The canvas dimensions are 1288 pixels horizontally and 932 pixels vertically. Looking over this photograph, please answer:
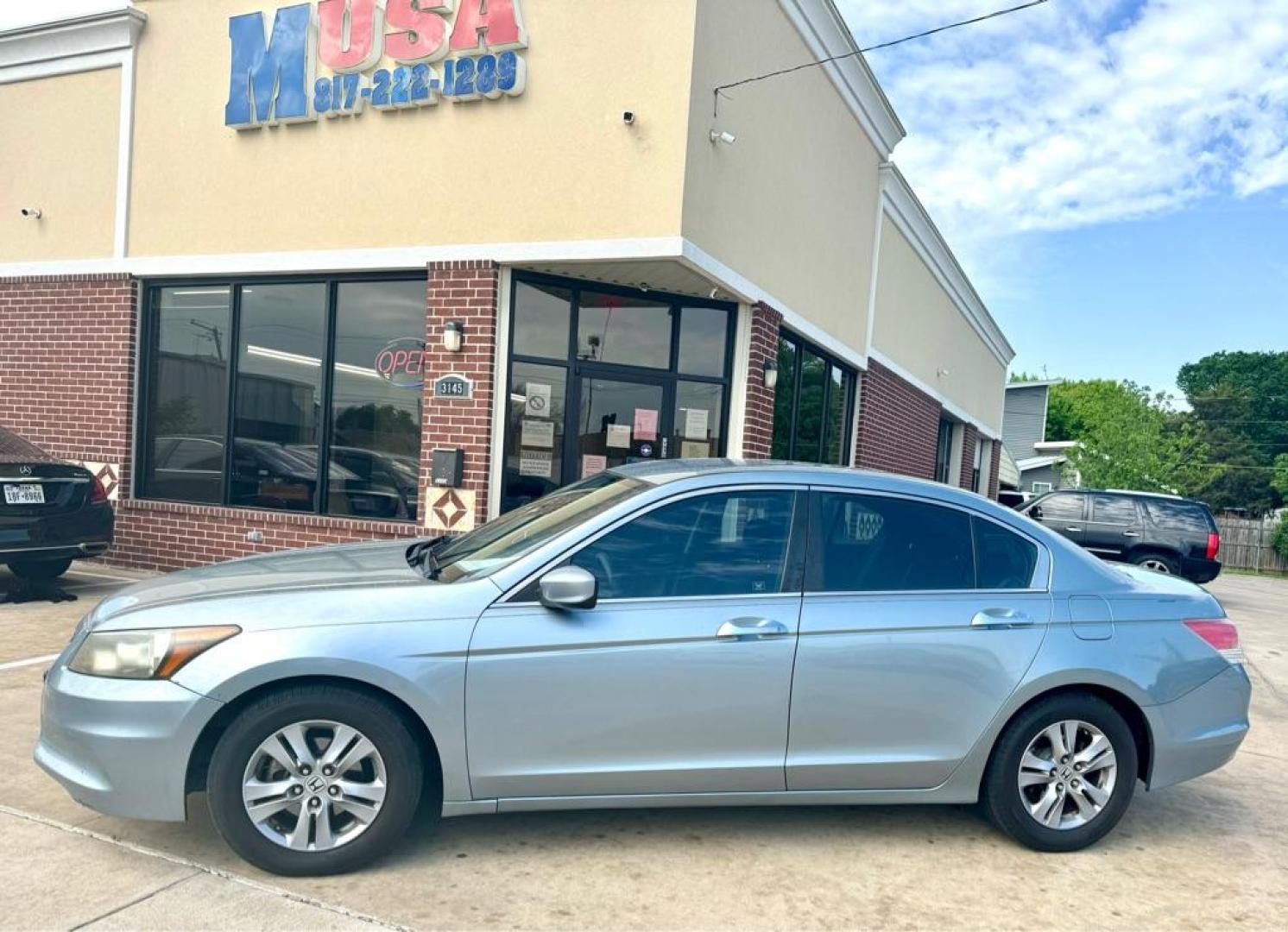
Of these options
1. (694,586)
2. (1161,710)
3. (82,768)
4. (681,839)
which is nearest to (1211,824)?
(1161,710)

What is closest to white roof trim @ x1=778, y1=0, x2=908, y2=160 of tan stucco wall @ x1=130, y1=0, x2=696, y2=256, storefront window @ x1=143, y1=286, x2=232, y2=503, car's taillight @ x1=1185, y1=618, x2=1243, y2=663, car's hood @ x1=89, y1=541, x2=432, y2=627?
tan stucco wall @ x1=130, y1=0, x2=696, y2=256

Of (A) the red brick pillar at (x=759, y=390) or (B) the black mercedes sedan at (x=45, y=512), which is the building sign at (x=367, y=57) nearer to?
(A) the red brick pillar at (x=759, y=390)

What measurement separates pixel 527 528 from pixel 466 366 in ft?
14.1

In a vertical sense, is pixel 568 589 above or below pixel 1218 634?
above

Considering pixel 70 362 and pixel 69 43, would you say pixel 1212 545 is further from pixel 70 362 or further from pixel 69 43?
pixel 69 43

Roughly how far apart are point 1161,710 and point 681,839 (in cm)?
210

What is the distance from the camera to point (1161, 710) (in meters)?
3.74

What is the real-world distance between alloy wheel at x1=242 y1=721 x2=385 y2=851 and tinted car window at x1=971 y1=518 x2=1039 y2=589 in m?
2.54

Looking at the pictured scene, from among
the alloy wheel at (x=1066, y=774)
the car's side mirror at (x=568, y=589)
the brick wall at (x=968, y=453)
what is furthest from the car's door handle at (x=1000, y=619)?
the brick wall at (x=968, y=453)

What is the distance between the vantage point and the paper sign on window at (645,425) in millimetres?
8492

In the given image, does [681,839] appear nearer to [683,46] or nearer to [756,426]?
[756,426]

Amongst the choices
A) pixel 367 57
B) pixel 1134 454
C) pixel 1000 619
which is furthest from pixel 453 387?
pixel 1134 454

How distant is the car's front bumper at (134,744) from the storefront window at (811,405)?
7418 millimetres

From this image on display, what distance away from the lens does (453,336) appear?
25.5 ft
